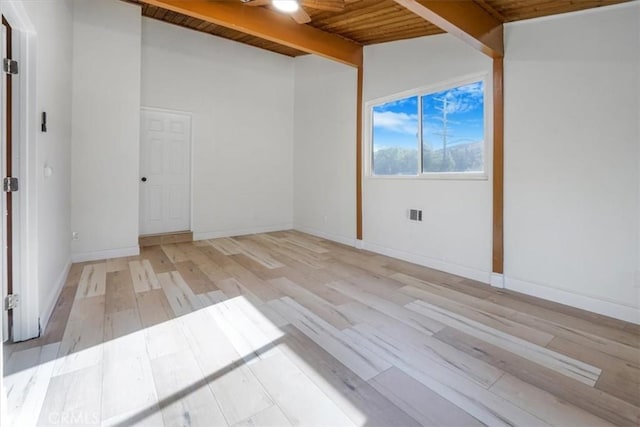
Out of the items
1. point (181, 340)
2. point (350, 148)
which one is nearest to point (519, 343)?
point (181, 340)

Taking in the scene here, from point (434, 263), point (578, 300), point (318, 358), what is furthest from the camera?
point (434, 263)

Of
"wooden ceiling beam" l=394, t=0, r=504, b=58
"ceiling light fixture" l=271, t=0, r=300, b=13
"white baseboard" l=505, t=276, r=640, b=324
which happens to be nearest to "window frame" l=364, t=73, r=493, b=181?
"wooden ceiling beam" l=394, t=0, r=504, b=58

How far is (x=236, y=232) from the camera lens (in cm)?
577

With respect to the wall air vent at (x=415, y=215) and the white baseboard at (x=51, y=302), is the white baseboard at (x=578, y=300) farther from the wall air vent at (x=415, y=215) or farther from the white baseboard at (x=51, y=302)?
the white baseboard at (x=51, y=302)

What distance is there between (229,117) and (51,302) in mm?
3880

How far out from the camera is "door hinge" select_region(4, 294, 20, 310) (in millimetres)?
2072

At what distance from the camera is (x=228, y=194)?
18.6 ft

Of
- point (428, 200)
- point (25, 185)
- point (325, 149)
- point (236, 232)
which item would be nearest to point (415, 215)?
point (428, 200)

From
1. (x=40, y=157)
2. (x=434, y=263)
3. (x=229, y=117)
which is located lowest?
(x=434, y=263)

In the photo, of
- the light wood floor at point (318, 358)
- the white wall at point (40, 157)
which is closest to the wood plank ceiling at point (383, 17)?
the white wall at point (40, 157)

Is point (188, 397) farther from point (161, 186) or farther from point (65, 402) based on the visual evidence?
point (161, 186)

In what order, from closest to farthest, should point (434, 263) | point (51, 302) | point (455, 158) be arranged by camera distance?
1. point (51, 302)
2. point (455, 158)
3. point (434, 263)

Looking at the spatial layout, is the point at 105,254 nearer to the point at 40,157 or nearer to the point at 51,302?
the point at 51,302

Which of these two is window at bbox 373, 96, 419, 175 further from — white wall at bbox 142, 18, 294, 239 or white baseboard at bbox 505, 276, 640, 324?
white wall at bbox 142, 18, 294, 239
